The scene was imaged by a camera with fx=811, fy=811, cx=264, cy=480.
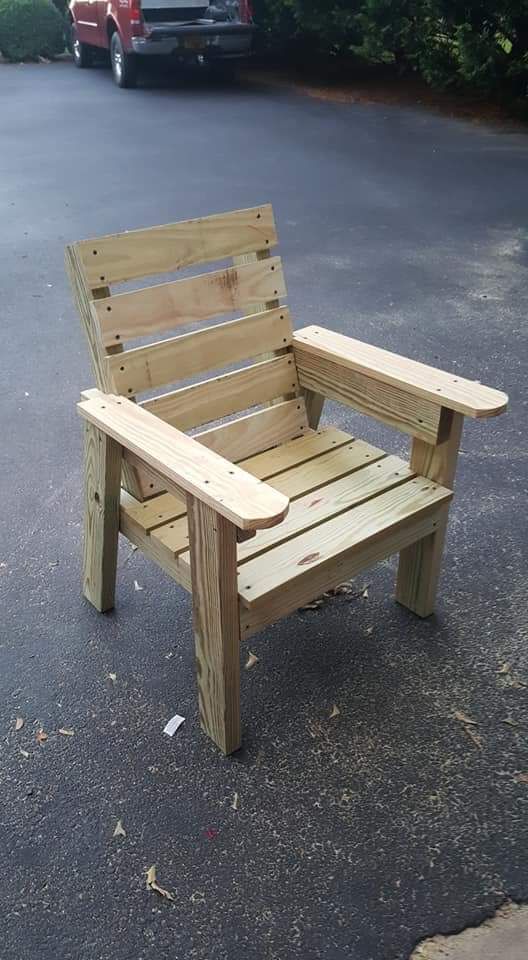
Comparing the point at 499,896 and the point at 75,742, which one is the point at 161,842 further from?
the point at 499,896

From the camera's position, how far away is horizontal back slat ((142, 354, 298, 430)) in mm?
2246

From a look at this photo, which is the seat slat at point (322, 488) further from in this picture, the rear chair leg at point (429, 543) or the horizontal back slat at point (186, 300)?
the horizontal back slat at point (186, 300)

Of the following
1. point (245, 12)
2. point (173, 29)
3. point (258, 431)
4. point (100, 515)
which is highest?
point (245, 12)

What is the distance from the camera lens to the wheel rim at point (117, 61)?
38.4 ft

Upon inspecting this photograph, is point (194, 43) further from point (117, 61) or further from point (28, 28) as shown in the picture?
point (28, 28)

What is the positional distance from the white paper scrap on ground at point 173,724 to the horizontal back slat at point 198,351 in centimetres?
87

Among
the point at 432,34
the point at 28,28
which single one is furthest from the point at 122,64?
the point at 28,28

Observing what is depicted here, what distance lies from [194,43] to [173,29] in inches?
14.5

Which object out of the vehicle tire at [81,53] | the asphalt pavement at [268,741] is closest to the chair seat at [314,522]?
the asphalt pavement at [268,741]

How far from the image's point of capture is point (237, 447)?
7.80 feet

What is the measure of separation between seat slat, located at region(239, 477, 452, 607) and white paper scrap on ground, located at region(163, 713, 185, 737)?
0.49 meters

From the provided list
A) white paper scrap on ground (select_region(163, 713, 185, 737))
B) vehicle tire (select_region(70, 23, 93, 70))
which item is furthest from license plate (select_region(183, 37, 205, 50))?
white paper scrap on ground (select_region(163, 713, 185, 737))

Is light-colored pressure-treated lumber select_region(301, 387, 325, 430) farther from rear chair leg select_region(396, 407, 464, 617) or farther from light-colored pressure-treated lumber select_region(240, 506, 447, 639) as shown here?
light-colored pressure-treated lumber select_region(240, 506, 447, 639)

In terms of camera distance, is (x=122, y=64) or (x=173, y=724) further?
(x=122, y=64)
